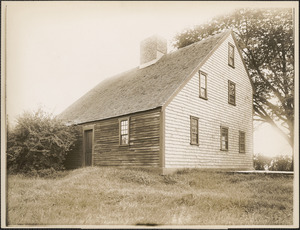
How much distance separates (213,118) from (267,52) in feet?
12.8

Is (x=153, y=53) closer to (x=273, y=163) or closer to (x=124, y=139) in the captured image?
(x=124, y=139)

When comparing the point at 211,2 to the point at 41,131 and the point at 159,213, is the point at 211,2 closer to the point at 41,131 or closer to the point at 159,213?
the point at 159,213

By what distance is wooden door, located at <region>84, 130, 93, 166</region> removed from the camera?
1711 cm

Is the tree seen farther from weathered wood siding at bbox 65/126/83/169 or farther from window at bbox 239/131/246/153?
weathered wood siding at bbox 65/126/83/169

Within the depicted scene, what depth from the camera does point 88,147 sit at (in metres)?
17.3

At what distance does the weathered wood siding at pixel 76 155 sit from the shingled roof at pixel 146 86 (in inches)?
33.8

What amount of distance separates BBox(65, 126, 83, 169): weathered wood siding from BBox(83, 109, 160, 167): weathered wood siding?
1.45 meters

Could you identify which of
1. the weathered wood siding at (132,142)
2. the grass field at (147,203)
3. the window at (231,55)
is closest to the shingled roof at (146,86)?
the weathered wood siding at (132,142)

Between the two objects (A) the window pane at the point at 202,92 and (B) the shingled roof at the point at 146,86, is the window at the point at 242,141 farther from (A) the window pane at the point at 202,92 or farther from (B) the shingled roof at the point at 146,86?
(B) the shingled roof at the point at 146,86

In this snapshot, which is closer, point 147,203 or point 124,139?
point 147,203

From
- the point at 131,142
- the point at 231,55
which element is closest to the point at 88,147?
the point at 131,142

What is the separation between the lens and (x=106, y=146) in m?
15.8

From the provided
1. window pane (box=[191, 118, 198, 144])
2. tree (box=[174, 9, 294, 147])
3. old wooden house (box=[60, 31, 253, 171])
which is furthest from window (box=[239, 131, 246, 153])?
window pane (box=[191, 118, 198, 144])

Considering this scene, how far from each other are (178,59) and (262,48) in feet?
13.0
